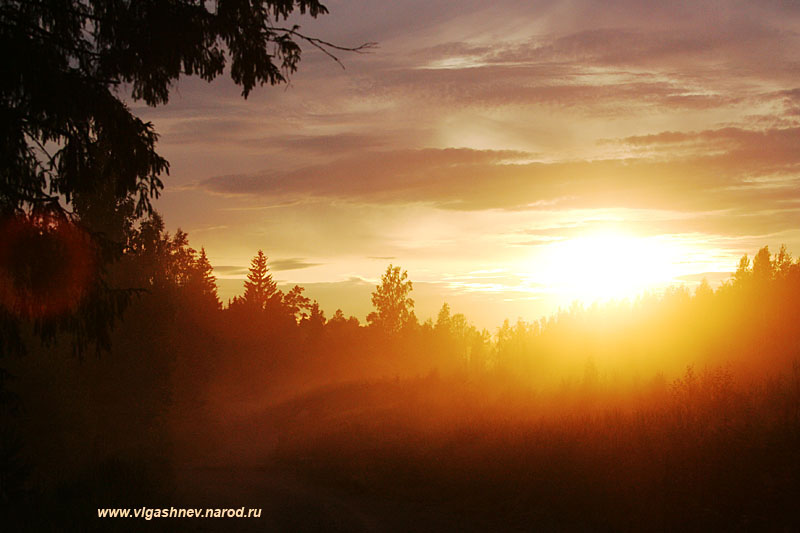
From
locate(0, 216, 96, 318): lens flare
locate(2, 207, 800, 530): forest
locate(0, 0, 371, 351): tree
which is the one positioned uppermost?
locate(0, 0, 371, 351): tree

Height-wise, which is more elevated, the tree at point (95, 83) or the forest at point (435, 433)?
the tree at point (95, 83)

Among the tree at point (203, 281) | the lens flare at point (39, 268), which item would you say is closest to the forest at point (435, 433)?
the lens flare at point (39, 268)

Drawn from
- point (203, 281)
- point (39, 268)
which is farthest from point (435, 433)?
point (203, 281)

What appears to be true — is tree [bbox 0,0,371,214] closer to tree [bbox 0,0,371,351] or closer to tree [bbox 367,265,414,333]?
tree [bbox 0,0,371,351]

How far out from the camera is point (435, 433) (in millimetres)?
19672

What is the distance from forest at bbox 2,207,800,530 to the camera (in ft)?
36.0

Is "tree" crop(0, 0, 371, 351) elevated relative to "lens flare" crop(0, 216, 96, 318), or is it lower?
elevated

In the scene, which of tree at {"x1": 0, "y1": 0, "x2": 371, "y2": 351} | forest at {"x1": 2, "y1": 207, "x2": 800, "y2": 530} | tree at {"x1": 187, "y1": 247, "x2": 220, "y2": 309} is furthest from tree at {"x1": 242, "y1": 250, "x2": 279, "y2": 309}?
tree at {"x1": 0, "y1": 0, "x2": 371, "y2": 351}

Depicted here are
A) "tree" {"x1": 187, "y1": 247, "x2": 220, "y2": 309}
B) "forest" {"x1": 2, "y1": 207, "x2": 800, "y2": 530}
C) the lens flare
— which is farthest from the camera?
"tree" {"x1": 187, "y1": 247, "x2": 220, "y2": 309}

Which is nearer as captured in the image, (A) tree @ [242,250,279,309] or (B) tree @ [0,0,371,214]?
(B) tree @ [0,0,371,214]

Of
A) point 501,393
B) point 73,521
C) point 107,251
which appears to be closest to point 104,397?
point 501,393

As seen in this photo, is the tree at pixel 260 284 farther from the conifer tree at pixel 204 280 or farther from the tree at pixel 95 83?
the tree at pixel 95 83

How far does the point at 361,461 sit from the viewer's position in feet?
64.0

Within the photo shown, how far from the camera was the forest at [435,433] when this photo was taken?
10977 millimetres
